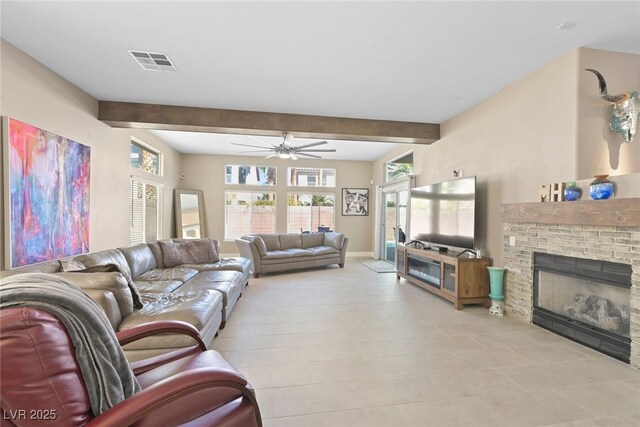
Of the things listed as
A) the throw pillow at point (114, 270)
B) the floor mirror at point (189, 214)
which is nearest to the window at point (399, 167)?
the floor mirror at point (189, 214)

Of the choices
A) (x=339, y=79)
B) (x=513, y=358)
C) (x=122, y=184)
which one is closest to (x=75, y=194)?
(x=122, y=184)

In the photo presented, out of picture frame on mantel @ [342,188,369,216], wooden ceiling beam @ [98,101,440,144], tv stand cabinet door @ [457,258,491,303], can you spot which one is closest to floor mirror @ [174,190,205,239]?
wooden ceiling beam @ [98,101,440,144]

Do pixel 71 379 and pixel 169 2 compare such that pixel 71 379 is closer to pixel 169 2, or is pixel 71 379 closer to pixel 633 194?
pixel 169 2

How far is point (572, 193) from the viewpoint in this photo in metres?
2.88

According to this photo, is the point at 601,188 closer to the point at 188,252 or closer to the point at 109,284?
the point at 109,284

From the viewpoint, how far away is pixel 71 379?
3.06ft

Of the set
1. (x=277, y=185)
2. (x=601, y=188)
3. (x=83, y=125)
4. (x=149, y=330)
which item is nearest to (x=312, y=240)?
(x=277, y=185)

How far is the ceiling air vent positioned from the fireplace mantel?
14.2 ft

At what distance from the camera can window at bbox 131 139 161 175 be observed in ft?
18.7

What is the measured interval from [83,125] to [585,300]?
626 cm

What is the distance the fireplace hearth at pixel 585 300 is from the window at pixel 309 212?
5.93 meters

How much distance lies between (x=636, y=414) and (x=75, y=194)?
18.2 feet

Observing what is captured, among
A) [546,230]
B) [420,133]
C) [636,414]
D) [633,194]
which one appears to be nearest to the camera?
[636,414]

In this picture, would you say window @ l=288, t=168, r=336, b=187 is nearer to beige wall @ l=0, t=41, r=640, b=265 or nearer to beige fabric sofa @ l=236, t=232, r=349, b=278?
beige fabric sofa @ l=236, t=232, r=349, b=278
